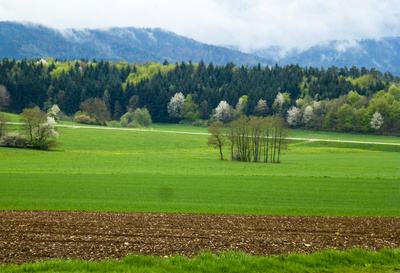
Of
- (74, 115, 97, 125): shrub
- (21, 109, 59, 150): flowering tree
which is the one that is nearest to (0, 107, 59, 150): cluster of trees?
(21, 109, 59, 150): flowering tree

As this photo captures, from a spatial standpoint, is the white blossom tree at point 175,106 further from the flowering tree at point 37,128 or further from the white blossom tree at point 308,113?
the flowering tree at point 37,128

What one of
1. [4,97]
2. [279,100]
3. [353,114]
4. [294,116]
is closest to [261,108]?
[279,100]

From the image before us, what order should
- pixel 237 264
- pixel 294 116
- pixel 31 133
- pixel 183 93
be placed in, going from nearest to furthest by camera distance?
1. pixel 237 264
2. pixel 31 133
3. pixel 294 116
4. pixel 183 93

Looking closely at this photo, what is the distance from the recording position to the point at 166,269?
10734 millimetres

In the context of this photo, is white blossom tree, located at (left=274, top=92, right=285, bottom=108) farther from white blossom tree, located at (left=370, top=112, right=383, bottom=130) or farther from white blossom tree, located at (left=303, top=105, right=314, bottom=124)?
white blossom tree, located at (left=370, top=112, right=383, bottom=130)

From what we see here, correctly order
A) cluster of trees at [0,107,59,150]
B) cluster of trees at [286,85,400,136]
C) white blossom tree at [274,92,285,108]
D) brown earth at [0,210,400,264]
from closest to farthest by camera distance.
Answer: brown earth at [0,210,400,264] < cluster of trees at [0,107,59,150] < cluster of trees at [286,85,400,136] < white blossom tree at [274,92,285,108]

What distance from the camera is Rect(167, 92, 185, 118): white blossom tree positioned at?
165 meters

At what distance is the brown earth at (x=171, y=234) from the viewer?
40.7ft

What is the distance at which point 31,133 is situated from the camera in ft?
227

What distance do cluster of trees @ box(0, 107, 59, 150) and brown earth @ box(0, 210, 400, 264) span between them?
5395cm

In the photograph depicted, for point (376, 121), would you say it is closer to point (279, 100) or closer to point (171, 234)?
point (279, 100)

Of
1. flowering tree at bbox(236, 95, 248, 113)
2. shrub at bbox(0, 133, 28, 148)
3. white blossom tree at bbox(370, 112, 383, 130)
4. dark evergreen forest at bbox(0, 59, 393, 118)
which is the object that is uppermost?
dark evergreen forest at bbox(0, 59, 393, 118)

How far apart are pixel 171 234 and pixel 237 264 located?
409 cm

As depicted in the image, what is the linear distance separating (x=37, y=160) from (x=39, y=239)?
42.6 metres
